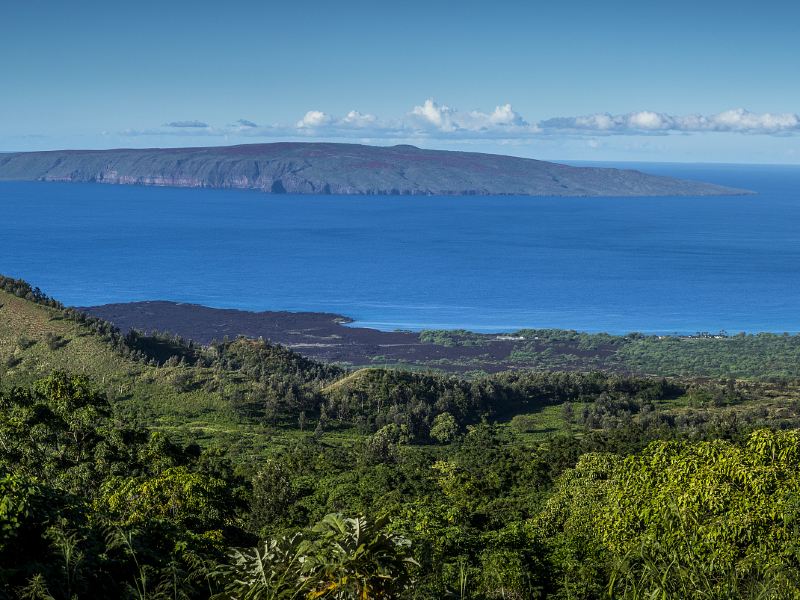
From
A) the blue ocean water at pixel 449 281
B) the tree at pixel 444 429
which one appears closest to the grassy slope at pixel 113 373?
the tree at pixel 444 429

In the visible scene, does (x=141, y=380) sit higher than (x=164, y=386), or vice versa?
(x=141, y=380)

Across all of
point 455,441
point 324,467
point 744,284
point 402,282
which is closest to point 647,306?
point 744,284

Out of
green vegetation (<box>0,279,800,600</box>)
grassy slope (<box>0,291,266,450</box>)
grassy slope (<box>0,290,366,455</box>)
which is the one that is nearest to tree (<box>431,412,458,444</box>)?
green vegetation (<box>0,279,800,600</box>)

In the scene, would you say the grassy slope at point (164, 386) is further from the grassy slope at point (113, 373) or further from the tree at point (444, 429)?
the tree at point (444, 429)

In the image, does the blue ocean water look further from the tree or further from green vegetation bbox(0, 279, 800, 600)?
the tree

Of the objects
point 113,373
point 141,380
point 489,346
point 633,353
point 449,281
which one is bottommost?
point 489,346

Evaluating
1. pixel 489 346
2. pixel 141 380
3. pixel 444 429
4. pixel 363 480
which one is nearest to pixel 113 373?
pixel 141 380

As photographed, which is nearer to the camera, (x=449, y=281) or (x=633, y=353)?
(x=633, y=353)

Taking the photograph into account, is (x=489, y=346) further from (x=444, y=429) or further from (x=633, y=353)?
(x=444, y=429)
